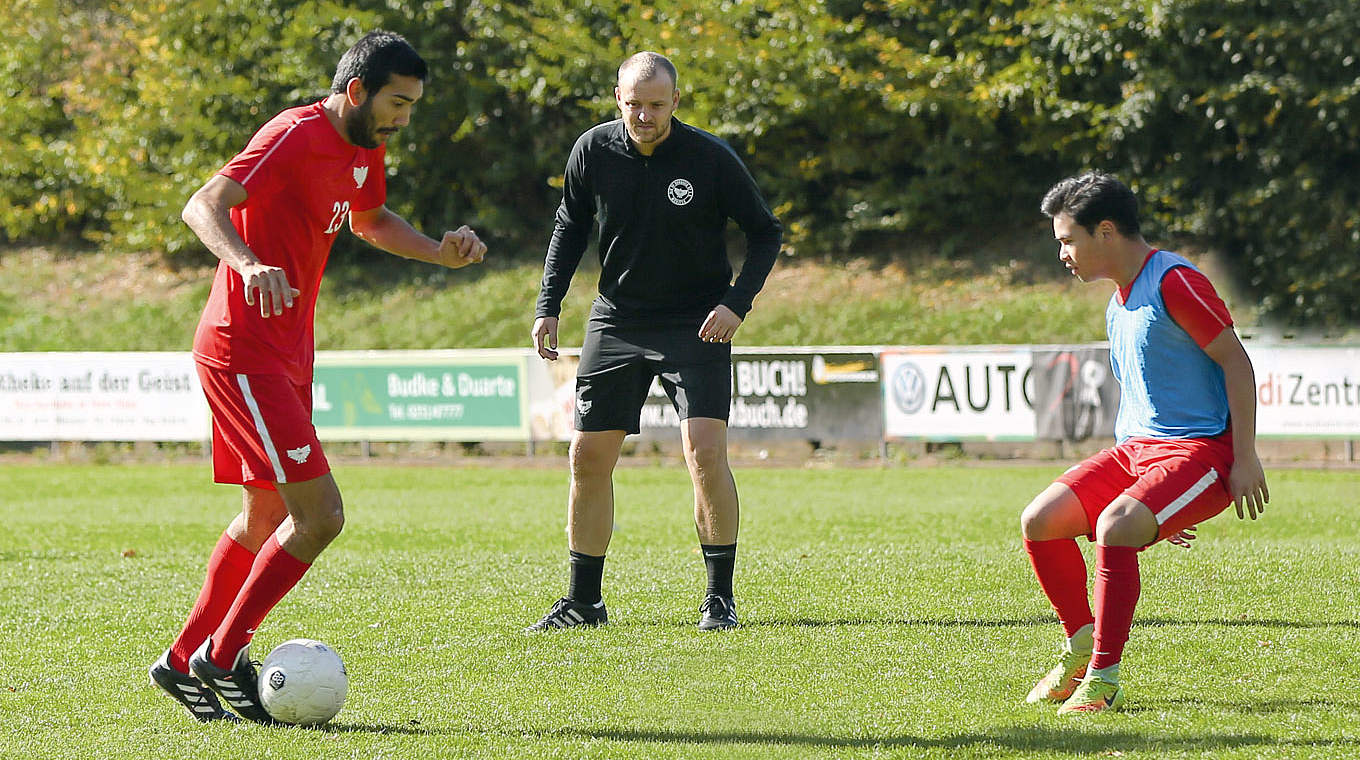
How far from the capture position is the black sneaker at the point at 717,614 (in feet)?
20.4

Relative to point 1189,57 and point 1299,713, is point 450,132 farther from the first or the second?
point 1299,713

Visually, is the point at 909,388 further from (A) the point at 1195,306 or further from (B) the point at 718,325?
(A) the point at 1195,306

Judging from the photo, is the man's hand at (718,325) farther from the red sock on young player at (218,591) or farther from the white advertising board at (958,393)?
the white advertising board at (958,393)

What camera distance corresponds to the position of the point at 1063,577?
4879 mm

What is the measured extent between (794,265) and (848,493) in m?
13.0

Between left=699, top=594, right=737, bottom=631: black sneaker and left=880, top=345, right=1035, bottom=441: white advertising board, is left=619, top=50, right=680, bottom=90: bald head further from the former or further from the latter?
left=880, top=345, right=1035, bottom=441: white advertising board

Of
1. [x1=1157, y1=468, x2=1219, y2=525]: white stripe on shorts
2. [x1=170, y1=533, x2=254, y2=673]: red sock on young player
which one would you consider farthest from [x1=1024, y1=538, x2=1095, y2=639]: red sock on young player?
[x1=170, y1=533, x2=254, y2=673]: red sock on young player

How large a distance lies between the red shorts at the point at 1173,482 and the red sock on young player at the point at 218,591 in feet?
8.61

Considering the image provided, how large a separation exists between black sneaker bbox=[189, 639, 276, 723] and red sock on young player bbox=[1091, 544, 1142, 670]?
2.48 meters

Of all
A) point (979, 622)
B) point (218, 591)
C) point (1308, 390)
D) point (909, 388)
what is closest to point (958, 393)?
point (909, 388)

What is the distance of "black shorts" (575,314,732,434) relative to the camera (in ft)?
20.6

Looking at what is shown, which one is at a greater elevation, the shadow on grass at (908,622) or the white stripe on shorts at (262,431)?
the white stripe on shorts at (262,431)

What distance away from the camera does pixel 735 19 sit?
26.2 m

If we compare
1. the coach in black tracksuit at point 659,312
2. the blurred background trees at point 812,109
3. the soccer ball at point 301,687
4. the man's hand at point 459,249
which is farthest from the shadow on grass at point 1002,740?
the blurred background trees at point 812,109
